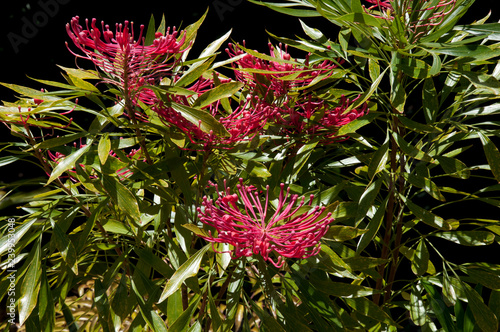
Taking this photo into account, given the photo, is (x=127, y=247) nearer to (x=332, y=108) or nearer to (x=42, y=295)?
(x=42, y=295)

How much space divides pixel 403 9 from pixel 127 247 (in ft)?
2.41

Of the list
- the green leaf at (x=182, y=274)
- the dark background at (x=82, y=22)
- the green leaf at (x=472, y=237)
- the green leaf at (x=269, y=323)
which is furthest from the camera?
the dark background at (x=82, y=22)

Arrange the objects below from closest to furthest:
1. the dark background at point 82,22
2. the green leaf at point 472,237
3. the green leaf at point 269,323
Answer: the green leaf at point 269,323, the green leaf at point 472,237, the dark background at point 82,22

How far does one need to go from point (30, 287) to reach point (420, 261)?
29.9 inches

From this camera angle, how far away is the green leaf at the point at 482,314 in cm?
96

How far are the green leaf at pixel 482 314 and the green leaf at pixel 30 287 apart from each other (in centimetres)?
83

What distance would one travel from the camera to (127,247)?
1.05 m

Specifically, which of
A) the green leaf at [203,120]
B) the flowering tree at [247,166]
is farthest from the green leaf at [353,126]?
the green leaf at [203,120]

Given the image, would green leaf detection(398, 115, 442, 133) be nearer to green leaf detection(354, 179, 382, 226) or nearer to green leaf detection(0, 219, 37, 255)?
green leaf detection(354, 179, 382, 226)

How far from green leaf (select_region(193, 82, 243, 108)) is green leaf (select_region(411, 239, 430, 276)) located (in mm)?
530

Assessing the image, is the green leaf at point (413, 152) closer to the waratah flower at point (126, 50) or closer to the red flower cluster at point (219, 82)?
the red flower cluster at point (219, 82)

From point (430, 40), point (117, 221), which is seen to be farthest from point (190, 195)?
point (430, 40)

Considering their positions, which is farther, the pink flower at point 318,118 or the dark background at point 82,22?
the dark background at point 82,22

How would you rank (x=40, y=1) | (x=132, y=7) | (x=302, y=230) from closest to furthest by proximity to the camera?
(x=302, y=230) < (x=40, y=1) < (x=132, y=7)
